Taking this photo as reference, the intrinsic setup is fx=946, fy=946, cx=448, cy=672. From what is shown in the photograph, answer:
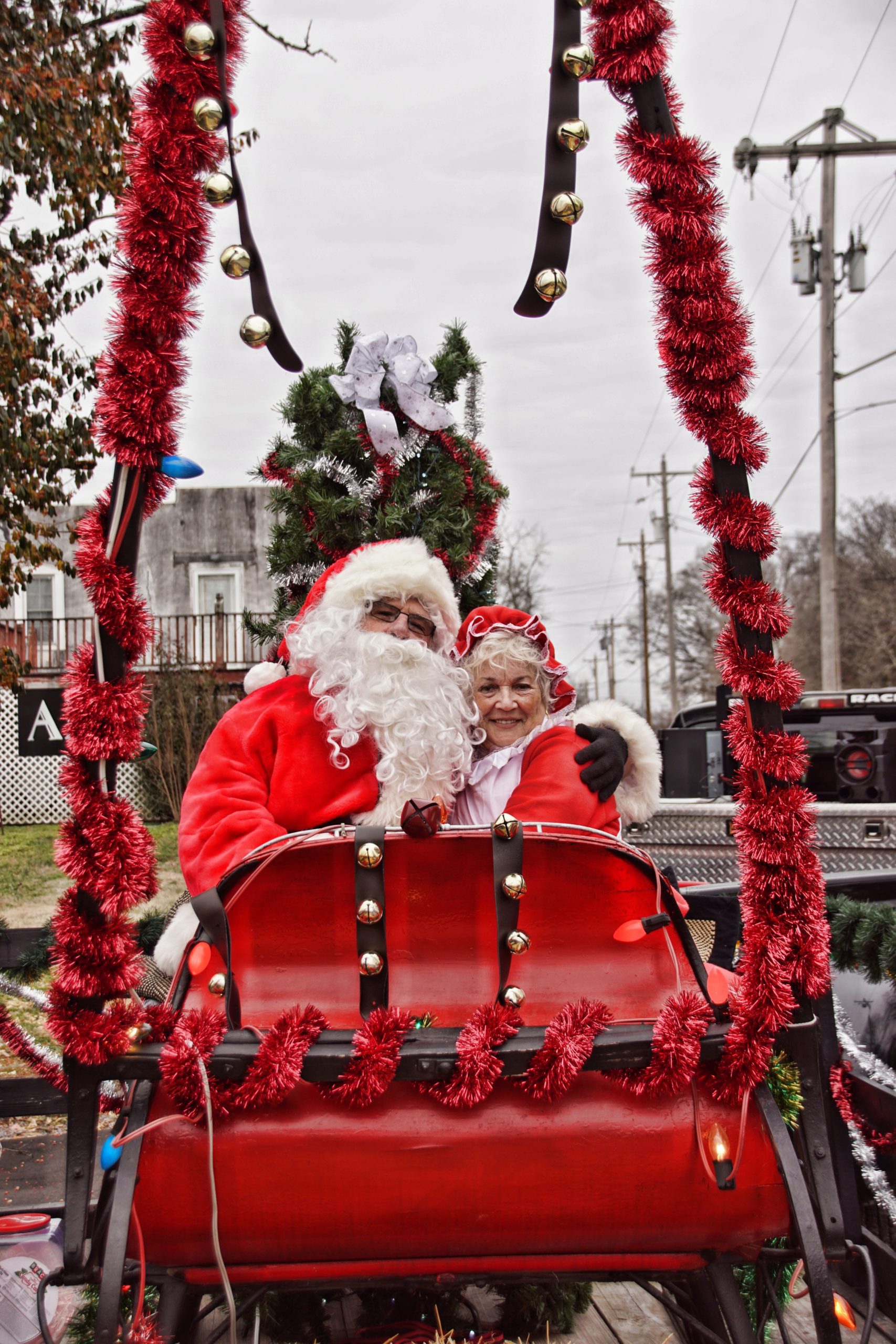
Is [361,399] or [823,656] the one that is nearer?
[361,399]

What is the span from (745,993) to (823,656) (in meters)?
15.9

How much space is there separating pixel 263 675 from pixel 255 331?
1.70 m

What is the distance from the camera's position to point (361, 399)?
11.5 ft

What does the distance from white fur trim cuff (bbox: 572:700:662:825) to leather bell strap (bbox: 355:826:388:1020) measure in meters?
1.37

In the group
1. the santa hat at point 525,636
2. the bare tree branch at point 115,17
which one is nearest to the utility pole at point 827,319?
the bare tree branch at point 115,17

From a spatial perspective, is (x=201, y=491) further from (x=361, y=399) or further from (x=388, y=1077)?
(x=388, y=1077)

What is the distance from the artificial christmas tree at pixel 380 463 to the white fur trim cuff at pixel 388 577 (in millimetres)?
290

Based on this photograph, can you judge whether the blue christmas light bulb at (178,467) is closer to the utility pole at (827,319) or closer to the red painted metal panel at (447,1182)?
the red painted metal panel at (447,1182)

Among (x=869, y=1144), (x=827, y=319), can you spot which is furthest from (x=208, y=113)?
(x=827, y=319)

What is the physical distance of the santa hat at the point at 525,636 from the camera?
3258 mm

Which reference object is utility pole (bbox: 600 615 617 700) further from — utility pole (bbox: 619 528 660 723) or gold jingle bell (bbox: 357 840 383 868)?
gold jingle bell (bbox: 357 840 383 868)

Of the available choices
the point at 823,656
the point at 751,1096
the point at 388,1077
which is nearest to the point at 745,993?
the point at 751,1096

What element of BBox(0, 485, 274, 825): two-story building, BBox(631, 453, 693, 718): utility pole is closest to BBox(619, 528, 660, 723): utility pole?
BBox(631, 453, 693, 718): utility pole

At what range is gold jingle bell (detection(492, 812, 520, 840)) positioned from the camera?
1701 millimetres
